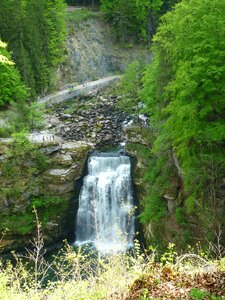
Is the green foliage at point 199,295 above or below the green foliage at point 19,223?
above

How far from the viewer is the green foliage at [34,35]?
3444 cm

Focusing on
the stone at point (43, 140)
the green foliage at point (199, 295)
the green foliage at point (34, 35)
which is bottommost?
the green foliage at point (199, 295)

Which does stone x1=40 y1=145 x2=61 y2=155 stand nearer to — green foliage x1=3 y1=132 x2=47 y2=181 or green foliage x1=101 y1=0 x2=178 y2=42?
→ green foliage x1=3 y1=132 x2=47 y2=181

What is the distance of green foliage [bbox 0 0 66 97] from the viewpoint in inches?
1356

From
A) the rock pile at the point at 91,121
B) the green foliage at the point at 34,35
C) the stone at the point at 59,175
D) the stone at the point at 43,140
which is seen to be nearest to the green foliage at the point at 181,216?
the stone at the point at 59,175

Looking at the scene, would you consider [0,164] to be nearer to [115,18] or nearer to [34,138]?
[34,138]

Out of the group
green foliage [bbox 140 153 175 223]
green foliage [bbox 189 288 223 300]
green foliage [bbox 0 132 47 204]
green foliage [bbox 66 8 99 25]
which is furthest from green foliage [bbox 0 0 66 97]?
green foliage [bbox 189 288 223 300]

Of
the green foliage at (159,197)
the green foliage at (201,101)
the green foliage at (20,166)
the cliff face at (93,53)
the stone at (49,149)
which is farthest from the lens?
the cliff face at (93,53)

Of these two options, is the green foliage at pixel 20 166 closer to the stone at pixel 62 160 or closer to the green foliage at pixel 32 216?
the stone at pixel 62 160

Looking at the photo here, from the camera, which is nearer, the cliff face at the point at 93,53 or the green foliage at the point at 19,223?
the green foliage at the point at 19,223

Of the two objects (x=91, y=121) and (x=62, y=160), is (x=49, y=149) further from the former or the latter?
(x=91, y=121)

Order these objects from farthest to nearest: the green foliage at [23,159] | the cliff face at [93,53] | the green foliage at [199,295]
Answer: the cliff face at [93,53] < the green foliage at [23,159] < the green foliage at [199,295]

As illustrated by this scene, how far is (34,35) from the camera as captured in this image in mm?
36281

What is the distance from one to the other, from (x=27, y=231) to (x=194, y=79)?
54.5 feet
